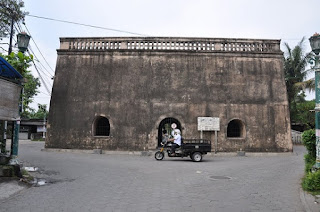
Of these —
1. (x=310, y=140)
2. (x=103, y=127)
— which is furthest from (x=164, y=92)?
(x=310, y=140)

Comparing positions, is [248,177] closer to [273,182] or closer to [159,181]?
[273,182]

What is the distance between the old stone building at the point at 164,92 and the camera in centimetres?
1462

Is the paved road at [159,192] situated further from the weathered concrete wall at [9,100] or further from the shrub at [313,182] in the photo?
the weathered concrete wall at [9,100]

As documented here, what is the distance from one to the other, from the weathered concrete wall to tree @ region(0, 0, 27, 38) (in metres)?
8.66

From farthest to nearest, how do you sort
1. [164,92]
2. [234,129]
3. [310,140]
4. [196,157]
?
1. [234,129]
2. [164,92]
3. [196,157]
4. [310,140]

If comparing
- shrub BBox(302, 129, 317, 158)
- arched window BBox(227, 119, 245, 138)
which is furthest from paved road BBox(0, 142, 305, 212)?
arched window BBox(227, 119, 245, 138)

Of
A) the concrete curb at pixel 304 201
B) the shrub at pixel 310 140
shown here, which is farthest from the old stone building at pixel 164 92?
the concrete curb at pixel 304 201

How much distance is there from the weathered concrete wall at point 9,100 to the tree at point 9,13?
8.66 m

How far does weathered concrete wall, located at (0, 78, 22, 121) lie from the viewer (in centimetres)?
642

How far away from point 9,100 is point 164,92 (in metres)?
9.45

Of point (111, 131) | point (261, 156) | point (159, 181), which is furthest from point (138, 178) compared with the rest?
point (261, 156)

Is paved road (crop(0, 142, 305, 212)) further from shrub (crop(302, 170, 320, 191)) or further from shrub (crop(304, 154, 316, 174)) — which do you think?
shrub (crop(304, 154, 316, 174))

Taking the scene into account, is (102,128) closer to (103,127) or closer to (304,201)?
(103,127)

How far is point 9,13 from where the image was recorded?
44.5 feet
